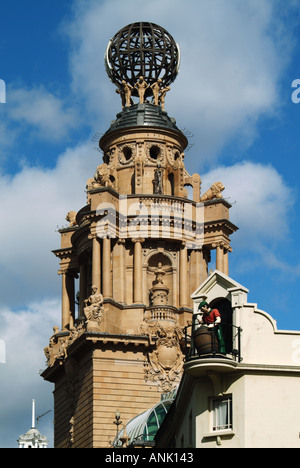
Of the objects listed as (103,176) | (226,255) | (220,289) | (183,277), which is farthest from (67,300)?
(220,289)

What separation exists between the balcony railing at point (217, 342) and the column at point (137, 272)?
50944mm

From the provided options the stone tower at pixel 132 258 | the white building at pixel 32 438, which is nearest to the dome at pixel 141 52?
the stone tower at pixel 132 258

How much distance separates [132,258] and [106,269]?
3243 mm

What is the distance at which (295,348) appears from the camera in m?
65.3

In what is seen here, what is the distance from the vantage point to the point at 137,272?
118 m

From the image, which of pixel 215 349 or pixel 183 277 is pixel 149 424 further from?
pixel 215 349

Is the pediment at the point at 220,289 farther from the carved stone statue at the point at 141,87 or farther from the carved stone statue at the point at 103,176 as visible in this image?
the carved stone statue at the point at 141,87

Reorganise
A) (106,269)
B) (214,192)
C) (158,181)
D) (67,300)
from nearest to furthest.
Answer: (106,269), (158,181), (214,192), (67,300)

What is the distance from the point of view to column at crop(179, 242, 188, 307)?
388ft

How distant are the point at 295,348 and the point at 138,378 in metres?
48.8

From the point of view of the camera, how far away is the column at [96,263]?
117m

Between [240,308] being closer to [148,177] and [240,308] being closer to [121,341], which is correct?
[121,341]

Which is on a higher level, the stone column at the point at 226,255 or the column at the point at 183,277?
the stone column at the point at 226,255

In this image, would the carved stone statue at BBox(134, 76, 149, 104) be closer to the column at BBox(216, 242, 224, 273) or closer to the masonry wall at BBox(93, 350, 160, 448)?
the column at BBox(216, 242, 224, 273)
